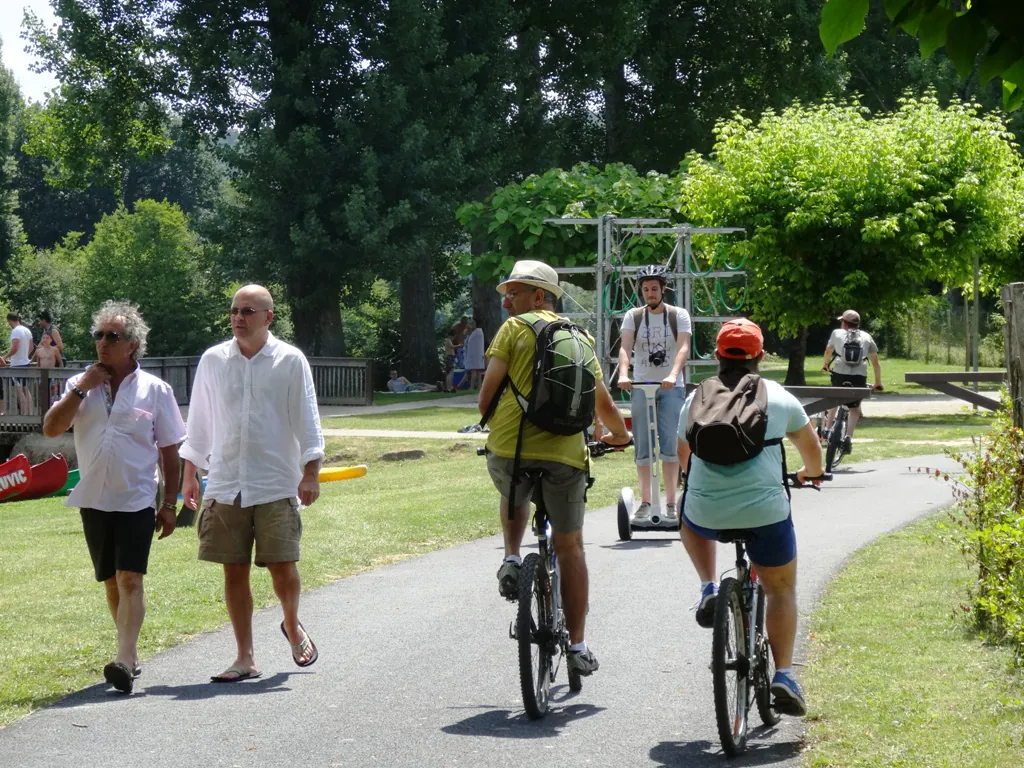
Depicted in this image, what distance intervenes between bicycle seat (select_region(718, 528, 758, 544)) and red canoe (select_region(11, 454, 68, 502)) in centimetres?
1652

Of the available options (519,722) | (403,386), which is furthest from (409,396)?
(519,722)

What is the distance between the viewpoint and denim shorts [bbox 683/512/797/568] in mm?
5855

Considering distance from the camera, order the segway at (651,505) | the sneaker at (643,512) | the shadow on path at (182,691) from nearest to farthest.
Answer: the shadow on path at (182,691) < the segway at (651,505) < the sneaker at (643,512)

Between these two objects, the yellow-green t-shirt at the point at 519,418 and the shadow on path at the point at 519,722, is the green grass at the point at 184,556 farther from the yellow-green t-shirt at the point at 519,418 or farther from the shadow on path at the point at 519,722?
the yellow-green t-shirt at the point at 519,418

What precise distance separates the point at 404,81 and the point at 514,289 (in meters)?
30.0

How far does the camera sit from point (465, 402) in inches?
1252

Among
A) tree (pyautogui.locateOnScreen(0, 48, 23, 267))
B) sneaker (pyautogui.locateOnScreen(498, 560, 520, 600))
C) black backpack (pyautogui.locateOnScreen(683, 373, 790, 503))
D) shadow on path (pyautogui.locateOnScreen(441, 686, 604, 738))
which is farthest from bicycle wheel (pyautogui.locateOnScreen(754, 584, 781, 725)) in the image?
tree (pyautogui.locateOnScreen(0, 48, 23, 267))

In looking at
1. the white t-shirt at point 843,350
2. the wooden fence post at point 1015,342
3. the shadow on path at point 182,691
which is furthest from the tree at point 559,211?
the shadow on path at point 182,691

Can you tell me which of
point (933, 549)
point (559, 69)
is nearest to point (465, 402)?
point (559, 69)

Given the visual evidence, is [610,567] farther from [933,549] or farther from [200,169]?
[200,169]

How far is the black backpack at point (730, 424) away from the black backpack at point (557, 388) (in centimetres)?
70

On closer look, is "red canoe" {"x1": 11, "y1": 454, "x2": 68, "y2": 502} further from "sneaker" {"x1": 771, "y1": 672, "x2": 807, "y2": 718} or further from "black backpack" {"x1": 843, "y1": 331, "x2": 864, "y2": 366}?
"sneaker" {"x1": 771, "y1": 672, "x2": 807, "y2": 718}

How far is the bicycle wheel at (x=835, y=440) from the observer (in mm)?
17156

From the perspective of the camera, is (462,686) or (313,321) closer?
(462,686)
